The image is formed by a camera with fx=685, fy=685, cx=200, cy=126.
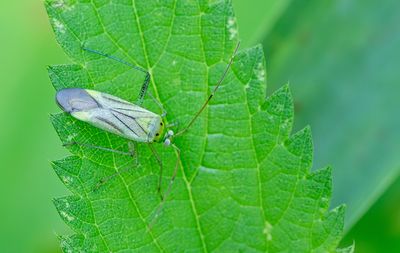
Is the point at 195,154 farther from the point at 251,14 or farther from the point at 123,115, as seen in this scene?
the point at 251,14

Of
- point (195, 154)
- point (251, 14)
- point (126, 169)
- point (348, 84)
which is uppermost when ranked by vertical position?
point (348, 84)

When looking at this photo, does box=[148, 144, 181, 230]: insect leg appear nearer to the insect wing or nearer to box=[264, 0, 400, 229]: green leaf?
the insect wing

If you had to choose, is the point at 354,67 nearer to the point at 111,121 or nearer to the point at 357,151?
the point at 357,151

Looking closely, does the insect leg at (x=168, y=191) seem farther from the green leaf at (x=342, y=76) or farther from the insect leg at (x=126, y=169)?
the green leaf at (x=342, y=76)

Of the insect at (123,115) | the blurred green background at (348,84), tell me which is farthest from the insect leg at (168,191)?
the blurred green background at (348,84)

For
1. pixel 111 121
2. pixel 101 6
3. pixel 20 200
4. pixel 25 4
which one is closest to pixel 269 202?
pixel 111 121

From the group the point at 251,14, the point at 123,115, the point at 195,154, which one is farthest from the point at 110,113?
the point at 251,14
